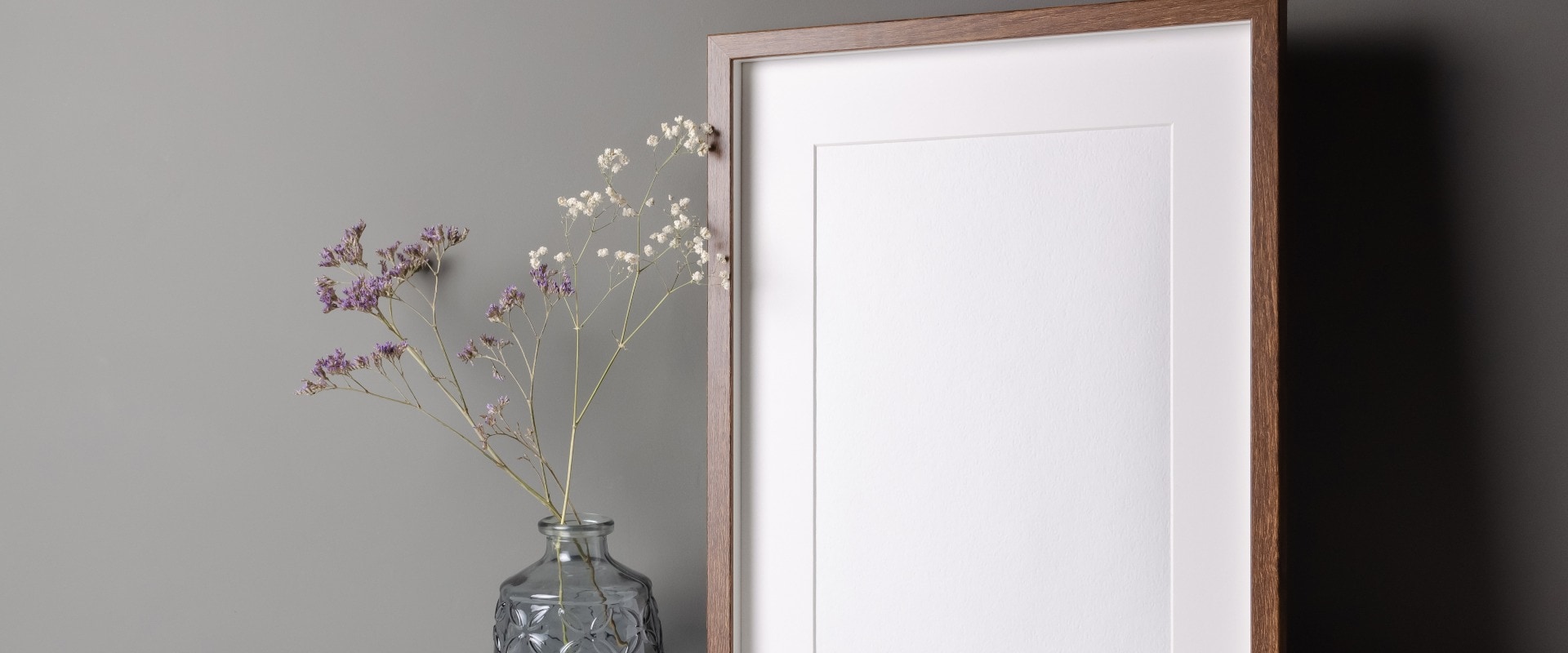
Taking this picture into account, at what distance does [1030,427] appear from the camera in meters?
0.96

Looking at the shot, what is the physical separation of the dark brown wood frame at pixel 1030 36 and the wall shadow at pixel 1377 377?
0.07 m

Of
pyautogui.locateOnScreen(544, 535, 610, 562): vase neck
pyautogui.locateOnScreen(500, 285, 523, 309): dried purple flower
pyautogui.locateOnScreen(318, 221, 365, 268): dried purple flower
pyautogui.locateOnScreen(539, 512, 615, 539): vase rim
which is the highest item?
pyautogui.locateOnScreen(318, 221, 365, 268): dried purple flower

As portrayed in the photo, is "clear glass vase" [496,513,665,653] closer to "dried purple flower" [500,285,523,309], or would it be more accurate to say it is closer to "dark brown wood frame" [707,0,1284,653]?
"dark brown wood frame" [707,0,1284,653]

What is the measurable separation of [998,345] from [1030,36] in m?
0.28

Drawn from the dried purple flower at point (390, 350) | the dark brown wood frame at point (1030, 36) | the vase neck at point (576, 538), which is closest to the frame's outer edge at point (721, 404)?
the dark brown wood frame at point (1030, 36)

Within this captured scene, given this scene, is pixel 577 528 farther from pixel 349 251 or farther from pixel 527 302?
pixel 349 251

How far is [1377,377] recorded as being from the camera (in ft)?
3.18

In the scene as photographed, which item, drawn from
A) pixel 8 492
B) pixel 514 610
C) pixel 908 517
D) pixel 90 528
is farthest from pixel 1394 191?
pixel 8 492

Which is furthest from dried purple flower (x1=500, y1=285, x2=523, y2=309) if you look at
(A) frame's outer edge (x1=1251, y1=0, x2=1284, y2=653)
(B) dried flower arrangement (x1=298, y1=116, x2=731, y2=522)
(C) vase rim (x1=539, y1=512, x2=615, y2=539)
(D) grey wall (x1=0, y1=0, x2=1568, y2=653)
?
(A) frame's outer edge (x1=1251, y1=0, x2=1284, y2=653)

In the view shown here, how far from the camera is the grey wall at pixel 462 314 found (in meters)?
0.95

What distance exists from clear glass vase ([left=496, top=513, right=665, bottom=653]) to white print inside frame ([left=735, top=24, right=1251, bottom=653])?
0.33 feet

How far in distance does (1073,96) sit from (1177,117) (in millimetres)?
91

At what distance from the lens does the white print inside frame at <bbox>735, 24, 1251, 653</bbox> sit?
93 cm

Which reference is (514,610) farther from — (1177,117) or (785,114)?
(1177,117)
